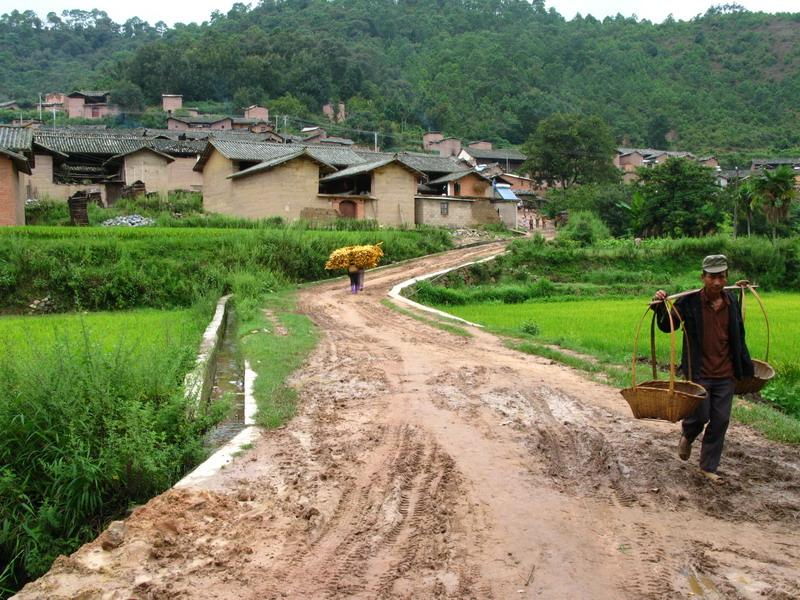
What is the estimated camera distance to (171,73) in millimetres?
93938

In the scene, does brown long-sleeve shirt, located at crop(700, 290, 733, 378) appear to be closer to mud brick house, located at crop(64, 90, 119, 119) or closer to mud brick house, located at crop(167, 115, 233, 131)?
mud brick house, located at crop(167, 115, 233, 131)

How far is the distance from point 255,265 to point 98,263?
197 inches

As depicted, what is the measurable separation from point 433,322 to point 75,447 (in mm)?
11032

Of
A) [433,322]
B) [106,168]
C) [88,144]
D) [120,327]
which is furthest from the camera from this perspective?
[106,168]

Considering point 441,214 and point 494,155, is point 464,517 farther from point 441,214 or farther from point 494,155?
point 494,155

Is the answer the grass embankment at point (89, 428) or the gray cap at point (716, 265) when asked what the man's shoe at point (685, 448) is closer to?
the gray cap at point (716, 265)

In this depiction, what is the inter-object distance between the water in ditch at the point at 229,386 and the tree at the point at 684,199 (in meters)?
35.3

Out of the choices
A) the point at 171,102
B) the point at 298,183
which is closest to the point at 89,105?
the point at 171,102

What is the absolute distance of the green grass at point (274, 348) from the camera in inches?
338

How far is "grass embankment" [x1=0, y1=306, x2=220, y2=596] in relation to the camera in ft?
20.0

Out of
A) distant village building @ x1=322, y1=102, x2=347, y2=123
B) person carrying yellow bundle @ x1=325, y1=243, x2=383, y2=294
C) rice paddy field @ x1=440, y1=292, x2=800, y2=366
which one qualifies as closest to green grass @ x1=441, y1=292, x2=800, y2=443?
rice paddy field @ x1=440, y1=292, x2=800, y2=366

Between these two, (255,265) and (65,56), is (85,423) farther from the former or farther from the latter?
(65,56)

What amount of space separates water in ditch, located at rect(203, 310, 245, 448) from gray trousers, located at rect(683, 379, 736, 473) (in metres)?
4.57

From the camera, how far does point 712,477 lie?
612 centimetres
